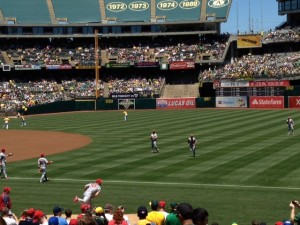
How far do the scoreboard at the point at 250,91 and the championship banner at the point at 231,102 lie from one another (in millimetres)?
2190

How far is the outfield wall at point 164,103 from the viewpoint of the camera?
7725 cm

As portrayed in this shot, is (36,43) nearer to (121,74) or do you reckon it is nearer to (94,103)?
(121,74)

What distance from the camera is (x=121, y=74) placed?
103062mm

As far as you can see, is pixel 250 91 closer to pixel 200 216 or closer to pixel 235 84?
pixel 235 84

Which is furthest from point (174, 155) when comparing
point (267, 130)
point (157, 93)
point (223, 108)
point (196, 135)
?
point (157, 93)

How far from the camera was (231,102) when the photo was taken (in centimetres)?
8125

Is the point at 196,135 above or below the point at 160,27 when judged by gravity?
below

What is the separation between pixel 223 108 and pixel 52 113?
2625 centimetres

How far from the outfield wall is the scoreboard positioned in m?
2.24

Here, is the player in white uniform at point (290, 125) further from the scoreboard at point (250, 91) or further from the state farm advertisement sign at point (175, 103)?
the state farm advertisement sign at point (175, 103)

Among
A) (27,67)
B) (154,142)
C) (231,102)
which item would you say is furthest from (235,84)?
(154,142)

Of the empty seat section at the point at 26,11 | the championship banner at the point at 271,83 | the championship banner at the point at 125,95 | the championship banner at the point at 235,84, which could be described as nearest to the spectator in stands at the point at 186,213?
the championship banner at the point at 271,83

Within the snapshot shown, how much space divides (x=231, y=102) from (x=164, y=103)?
11074 millimetres

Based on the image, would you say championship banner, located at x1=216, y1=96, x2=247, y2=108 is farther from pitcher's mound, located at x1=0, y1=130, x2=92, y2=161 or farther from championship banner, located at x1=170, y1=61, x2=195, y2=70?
pitcher's mound, located at x1=0, y1=130, x2=92, y2=161
